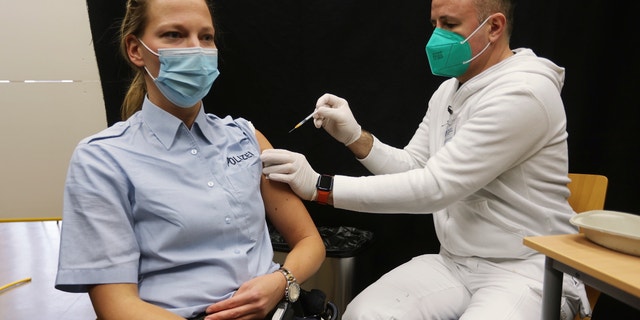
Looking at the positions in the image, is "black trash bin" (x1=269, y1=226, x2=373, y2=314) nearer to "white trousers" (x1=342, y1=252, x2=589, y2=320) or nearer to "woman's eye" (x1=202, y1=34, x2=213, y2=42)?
"white trousers" (x1=342, y1=252, x2=589, y2=320)

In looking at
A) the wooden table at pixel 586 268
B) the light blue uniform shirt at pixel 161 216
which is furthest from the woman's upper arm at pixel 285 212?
the wooden table at pixel 586 268

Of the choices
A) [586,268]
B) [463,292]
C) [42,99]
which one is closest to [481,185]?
[463,292]

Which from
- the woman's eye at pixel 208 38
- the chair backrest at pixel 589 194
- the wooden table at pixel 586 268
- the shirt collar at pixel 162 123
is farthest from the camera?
the chair backrest at pixel 589 194

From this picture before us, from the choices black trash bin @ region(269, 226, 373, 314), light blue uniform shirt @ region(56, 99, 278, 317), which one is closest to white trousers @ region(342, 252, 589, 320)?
light blue uniform shirt @ region(56, 99, 278, 317)

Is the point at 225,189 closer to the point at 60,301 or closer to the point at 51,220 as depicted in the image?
the point at 60,301

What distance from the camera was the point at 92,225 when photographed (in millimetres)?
1050

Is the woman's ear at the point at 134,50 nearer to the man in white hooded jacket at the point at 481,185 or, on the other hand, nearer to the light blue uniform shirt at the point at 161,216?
the light blue uniform shirt at the point at 161,216

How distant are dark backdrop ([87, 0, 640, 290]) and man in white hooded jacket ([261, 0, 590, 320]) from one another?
0.74 metres

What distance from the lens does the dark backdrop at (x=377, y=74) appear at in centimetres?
230

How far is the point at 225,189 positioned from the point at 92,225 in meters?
0.34

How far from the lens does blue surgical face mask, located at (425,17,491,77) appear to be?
5.52ft

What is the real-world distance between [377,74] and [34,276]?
1991 mm

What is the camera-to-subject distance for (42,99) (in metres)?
2.99

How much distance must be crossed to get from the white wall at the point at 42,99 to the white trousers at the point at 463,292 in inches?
93.6
